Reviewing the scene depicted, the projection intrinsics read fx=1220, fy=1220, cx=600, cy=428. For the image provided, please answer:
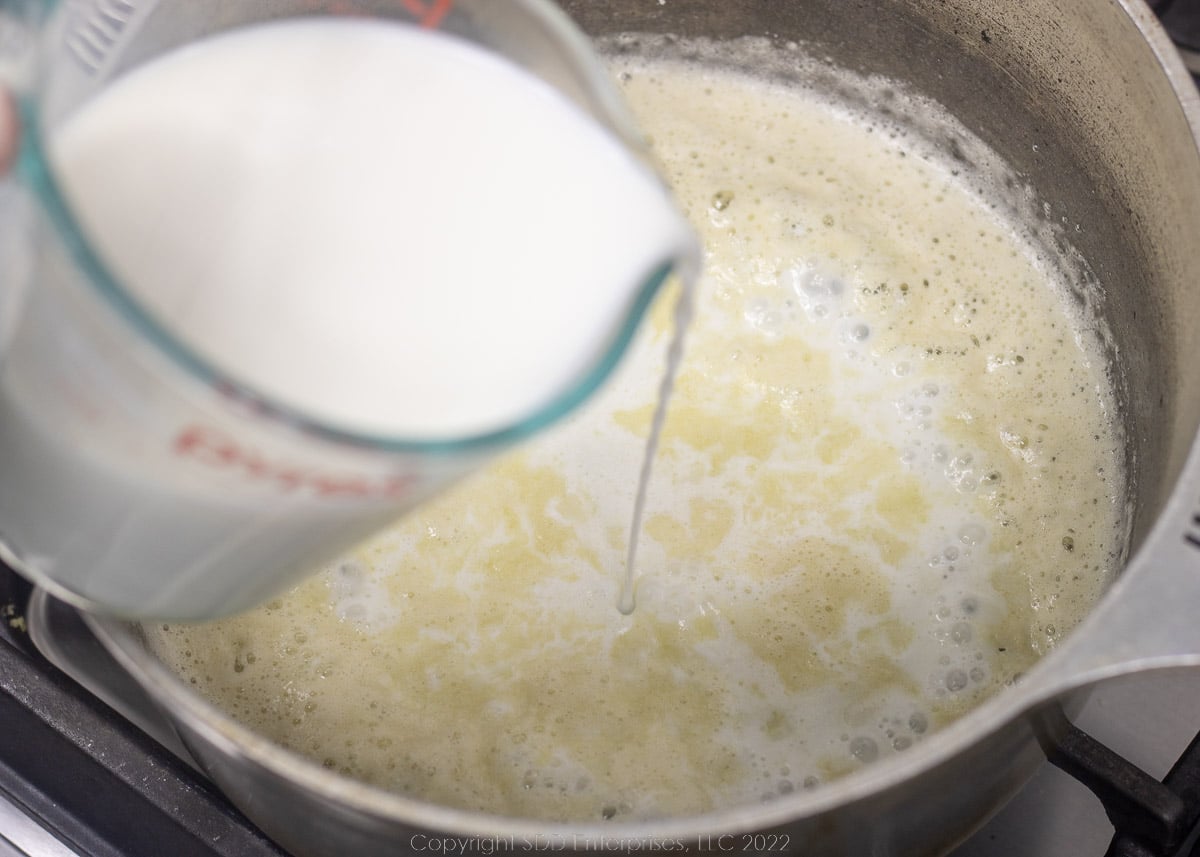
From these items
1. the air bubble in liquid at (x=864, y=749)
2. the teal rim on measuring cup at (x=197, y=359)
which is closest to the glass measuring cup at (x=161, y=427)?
the teal rim on measuring cup at (x=197, y=359)

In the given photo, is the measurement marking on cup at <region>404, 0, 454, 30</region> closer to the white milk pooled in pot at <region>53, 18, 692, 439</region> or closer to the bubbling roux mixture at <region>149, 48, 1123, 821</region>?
the white milk pooled in pot at <region>53, 18, 692, 439</region>

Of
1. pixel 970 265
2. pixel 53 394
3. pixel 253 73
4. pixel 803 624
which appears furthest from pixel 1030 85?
pixel 53 394

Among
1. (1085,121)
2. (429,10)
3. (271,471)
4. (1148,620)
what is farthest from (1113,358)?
(271,471)

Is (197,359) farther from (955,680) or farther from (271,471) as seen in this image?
(955,680)

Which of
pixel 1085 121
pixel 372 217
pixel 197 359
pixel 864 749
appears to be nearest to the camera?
pixel 197 359

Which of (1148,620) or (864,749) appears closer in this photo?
(1148,620)

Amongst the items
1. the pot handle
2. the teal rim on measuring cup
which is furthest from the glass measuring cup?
the pot handle

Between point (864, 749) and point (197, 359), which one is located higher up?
point (197, 359)
